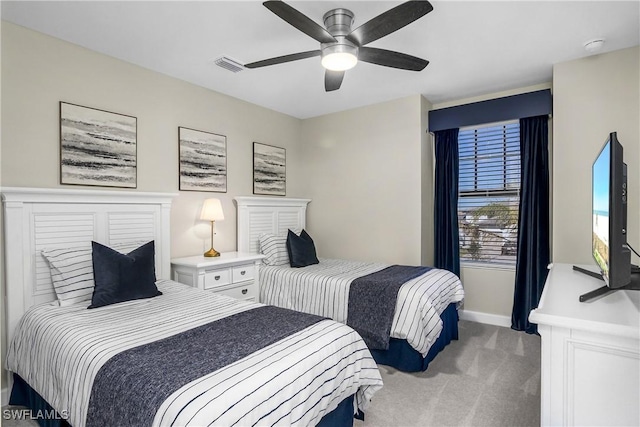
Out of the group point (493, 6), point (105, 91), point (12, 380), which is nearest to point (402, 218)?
point (493, 6)

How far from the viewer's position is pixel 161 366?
138cm

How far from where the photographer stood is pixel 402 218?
4023 mm

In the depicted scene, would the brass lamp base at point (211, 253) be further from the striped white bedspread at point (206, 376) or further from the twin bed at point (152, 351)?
the striped white bedspread at point (206, 376)

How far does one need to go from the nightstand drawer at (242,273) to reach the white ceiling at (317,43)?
185 centimetres

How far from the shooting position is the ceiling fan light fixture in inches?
86.0

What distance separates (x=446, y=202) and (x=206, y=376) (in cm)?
348

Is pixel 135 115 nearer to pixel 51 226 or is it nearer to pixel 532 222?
pixel 51 226

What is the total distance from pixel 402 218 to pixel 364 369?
240 cm

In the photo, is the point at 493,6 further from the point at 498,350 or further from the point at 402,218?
the point at 498,350

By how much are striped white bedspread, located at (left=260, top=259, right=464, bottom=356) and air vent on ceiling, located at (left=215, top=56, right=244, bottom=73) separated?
199 centimetres

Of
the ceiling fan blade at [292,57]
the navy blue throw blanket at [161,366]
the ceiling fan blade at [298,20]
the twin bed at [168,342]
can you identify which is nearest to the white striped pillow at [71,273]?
the twin bed at [168,342]

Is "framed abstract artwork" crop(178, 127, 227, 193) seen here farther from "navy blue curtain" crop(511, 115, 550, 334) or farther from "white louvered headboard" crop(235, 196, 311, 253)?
"navy blue curtain" crop(511, 115, 550, 334)

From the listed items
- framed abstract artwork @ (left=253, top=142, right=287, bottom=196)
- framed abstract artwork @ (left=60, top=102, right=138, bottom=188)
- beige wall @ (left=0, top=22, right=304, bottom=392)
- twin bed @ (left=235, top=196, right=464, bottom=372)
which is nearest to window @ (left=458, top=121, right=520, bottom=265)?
twin bed @ (left=235, top=196, right=464, bottom=372)

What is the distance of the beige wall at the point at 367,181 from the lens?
3957 millimetres
